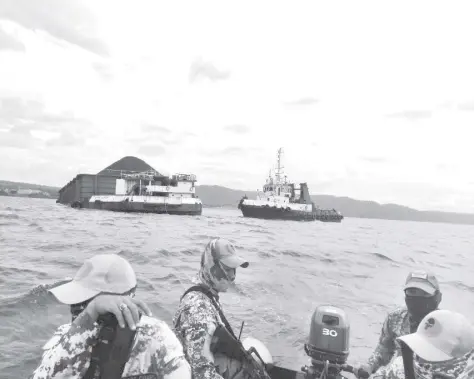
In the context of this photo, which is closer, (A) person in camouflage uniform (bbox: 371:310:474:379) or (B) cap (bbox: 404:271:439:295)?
(A) person in camouflage uniform (bbox: 371:310:474:379)

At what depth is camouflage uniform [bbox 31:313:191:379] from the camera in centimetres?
189

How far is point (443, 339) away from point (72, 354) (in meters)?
1.90

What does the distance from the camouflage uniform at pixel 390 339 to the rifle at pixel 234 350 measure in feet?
5.17

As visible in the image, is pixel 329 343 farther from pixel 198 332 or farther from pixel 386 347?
pixel 198 332

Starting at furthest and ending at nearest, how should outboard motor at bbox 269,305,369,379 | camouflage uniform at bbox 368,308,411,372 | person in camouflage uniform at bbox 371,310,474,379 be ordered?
camouflage uniform at bbox 368,308,411,372 → outboard motor at bbox 269,305,369,379 → person in camouflage uniform at bbox 371,310,474,379

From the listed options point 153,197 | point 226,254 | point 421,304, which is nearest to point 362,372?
point 421,304

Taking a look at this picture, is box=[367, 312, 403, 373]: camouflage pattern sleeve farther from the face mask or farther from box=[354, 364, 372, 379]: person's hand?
the face mask

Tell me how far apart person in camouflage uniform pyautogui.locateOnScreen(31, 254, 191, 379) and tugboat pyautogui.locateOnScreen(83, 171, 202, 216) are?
60.7 metres

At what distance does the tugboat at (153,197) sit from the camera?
62344 millimetres

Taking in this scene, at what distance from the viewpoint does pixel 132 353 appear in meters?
1.99

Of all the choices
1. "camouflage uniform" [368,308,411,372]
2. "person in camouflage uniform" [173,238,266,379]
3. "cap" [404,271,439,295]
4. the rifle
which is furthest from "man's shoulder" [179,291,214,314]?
"camouflage uniform" [368,308,411,372]

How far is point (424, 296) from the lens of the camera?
4.35m

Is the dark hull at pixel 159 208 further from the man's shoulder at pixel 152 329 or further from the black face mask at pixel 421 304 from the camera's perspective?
the man's shoulder at pixel 152 329

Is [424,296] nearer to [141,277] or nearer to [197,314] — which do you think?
[197,314]
